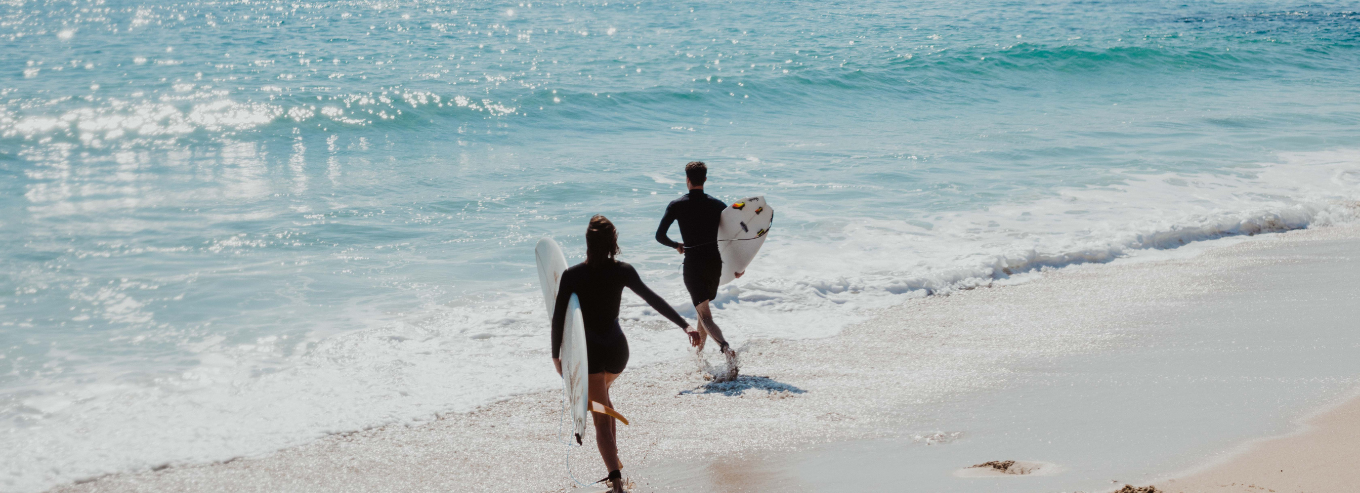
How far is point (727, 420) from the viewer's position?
16.0 ft

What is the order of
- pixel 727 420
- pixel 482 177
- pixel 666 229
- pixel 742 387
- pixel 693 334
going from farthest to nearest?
pixel 482 177 → pixel 666 229 → pixel 742 387 → pixel 727 420 → pixel 693 334

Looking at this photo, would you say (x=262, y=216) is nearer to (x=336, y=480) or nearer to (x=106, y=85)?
(x=336, y=480)

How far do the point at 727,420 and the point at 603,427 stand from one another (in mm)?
1106

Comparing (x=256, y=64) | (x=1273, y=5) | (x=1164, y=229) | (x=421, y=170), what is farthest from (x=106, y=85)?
(x=1273, y=5)

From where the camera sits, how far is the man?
5562mm

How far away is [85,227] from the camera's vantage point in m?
9.28

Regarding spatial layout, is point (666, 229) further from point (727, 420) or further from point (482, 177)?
point (482, 177)

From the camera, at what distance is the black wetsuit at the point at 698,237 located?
557cm

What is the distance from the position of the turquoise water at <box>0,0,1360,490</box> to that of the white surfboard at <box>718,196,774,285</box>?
2.59 ft

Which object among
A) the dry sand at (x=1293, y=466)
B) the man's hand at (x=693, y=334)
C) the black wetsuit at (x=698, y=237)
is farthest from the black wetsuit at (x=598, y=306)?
the dry sand at (x=1293, y=466)

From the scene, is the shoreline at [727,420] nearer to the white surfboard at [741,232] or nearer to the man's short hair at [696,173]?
the white surfboard at [741,232]

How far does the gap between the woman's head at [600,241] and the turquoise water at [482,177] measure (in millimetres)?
2034

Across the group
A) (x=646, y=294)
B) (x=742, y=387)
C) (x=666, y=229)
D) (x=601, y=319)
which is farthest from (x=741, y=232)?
(x=601, y=319)

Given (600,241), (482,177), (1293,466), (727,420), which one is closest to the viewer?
(1293,466)
